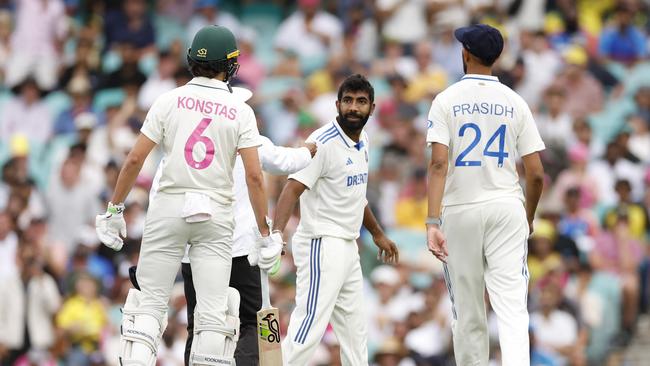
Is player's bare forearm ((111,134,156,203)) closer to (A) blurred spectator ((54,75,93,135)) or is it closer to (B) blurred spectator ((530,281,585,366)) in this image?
(B) blurred spectator ((530,281,585,366))

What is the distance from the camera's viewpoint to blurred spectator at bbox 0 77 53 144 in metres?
22.2

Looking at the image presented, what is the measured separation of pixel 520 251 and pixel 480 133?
95 cm

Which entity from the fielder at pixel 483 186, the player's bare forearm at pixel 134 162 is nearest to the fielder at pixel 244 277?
the player's bare forearm at pixel 134 162

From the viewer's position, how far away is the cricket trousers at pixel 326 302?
1260 cm

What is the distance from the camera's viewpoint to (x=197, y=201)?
11.6 metres

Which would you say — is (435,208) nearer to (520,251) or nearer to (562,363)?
(520,251)

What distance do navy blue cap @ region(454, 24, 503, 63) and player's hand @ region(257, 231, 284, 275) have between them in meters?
2.07

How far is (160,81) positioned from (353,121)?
1015cm

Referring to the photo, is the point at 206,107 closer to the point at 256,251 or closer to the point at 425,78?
the point at 256,251

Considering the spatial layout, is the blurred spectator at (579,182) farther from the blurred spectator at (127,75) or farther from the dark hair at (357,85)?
the dark hair at (357,85)

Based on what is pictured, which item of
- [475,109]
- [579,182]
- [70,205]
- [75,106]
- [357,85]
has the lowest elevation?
[579,182]

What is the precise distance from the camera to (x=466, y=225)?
481 inches

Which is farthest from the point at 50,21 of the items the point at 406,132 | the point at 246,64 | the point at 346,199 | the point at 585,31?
the point at 346,199

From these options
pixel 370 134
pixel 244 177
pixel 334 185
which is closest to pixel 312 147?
pixel 334 185
